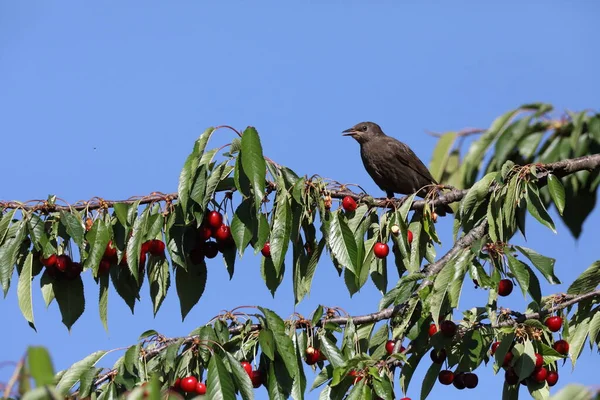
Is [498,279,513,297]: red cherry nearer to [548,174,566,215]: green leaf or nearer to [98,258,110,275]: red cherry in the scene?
[548,174,566,215]: green leaf

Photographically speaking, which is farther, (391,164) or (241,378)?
(391,164)

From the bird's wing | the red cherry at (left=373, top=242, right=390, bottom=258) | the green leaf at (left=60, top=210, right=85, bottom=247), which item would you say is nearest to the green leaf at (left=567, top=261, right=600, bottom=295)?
the red cherry at (left=373, top=242, right=390, bottom=258)

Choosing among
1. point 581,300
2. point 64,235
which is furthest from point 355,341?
point 64,235

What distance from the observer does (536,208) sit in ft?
15.3

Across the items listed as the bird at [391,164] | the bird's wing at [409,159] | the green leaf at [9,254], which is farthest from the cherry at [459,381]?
the bird's wing at [409,159]

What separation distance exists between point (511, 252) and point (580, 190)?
10.8 ft

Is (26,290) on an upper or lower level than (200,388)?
upper

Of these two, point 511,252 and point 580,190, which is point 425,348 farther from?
point 580,190

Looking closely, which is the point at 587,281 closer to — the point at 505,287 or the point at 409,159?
the point at 505,287

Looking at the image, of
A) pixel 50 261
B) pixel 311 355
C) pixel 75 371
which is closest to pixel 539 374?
pixel 311 355

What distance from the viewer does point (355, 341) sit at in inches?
181

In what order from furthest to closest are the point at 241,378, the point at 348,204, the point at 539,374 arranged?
the point at 348,204
the point at 539,374
the point at 241,378

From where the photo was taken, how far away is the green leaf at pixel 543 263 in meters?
4.13

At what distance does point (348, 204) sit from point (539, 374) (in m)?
1.29
